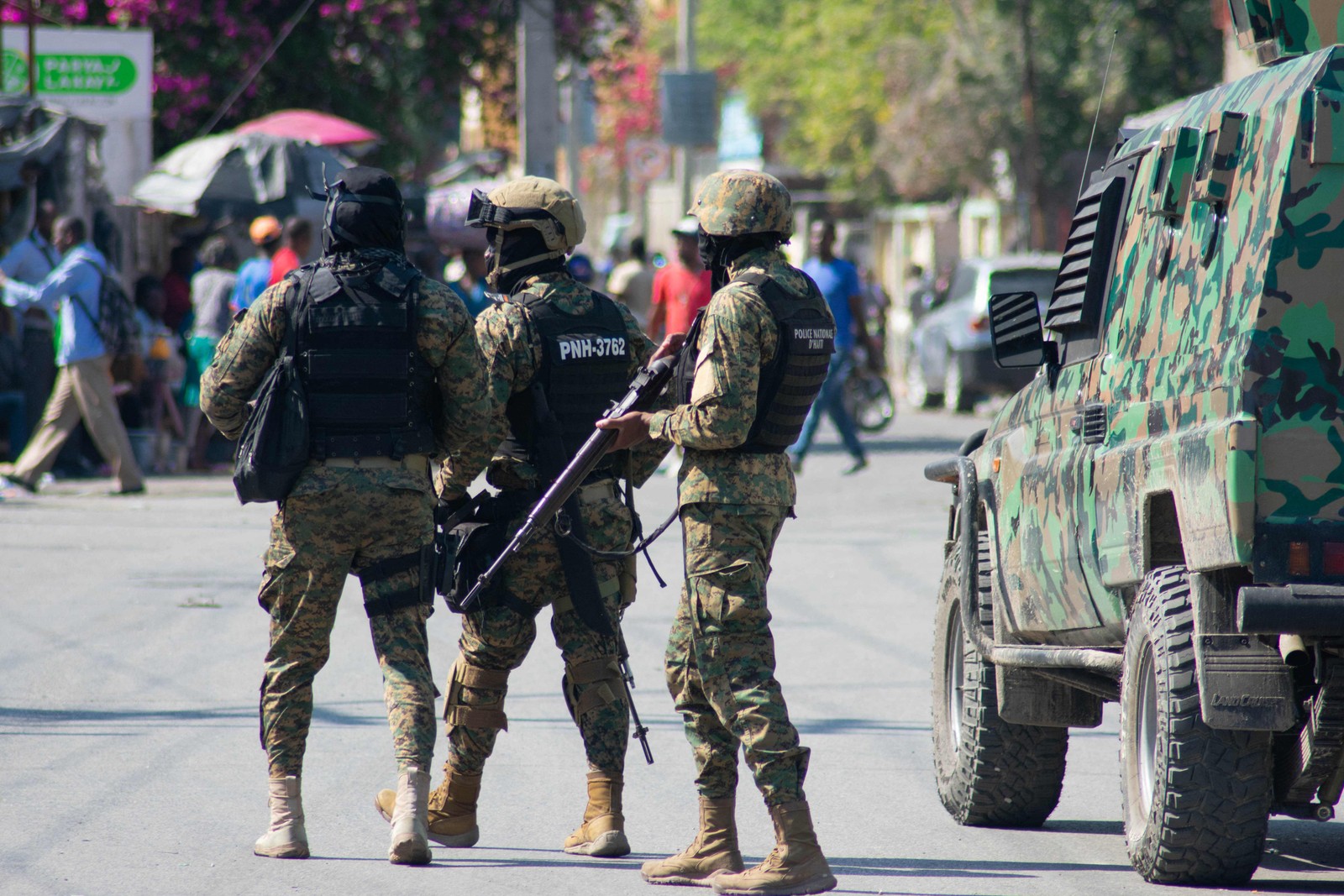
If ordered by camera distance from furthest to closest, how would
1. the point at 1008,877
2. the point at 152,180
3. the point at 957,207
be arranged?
the point at 957,207 < the point at 152,180 < the point at 1008,877

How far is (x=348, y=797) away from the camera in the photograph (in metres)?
6.12

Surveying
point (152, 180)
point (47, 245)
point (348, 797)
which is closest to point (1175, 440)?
point (348, 797)

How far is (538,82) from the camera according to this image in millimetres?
19344

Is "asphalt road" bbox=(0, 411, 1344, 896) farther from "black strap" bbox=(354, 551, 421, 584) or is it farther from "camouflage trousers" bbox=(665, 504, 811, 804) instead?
"black strap" bbox=(354, 551, 421, 584)

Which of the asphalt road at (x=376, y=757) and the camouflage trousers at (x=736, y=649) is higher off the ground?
the camouflage trousers at (x=736, y=649)

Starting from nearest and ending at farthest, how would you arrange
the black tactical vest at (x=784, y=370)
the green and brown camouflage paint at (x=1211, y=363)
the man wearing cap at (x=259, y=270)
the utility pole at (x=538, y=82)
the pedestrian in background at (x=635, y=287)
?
the green and brown camouflage paint at (x=1211, y=363) < the black tactical vest at (x=784, y=370) < the man wearing cap at (x=259, y=270) < the pedestrian in background at (x=635, y=287) < the utility pole at (x=538, y=82)

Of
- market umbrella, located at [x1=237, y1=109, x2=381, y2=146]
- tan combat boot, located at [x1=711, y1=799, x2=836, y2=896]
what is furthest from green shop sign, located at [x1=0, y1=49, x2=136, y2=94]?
tan combat boot, located at [x1=711, y1=799, x2=836, y2=896]

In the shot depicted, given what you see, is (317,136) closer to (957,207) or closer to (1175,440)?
(1175,440)

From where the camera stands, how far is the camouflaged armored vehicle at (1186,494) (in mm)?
4414

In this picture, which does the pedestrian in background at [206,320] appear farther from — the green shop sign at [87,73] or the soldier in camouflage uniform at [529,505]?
the soldier in camouflage uniform at [529,505]

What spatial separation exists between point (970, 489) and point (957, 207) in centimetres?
3834

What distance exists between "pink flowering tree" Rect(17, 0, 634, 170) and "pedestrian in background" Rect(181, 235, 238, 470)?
23.5ft

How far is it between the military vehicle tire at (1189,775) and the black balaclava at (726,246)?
129 cm

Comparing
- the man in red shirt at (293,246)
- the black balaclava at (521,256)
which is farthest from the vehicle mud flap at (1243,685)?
the man in red shirt at (293,246)
